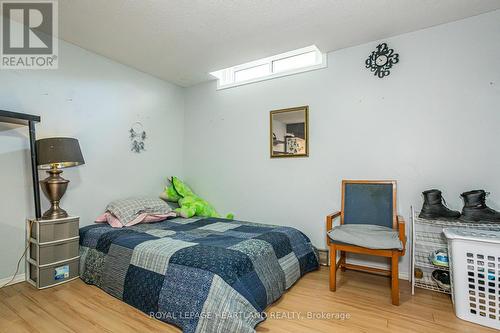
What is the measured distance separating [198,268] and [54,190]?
5.34ft

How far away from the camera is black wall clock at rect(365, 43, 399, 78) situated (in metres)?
2.45

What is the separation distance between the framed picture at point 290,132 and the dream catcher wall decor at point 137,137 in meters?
1.71

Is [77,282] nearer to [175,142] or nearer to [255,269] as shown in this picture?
[255,269]

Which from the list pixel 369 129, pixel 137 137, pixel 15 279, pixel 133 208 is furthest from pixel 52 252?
pixel 369 129

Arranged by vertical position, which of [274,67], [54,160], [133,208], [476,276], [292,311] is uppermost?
[274,67]

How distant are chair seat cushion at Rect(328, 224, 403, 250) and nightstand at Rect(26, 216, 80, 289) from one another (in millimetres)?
2351

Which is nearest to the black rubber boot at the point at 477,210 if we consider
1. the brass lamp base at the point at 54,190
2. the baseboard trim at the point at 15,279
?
the brass lamp base at the point at 54,190

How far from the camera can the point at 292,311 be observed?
180 centimetres

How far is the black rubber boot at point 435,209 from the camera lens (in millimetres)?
2047

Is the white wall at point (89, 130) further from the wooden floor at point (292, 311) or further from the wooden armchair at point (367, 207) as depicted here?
the wooden armchair at point (367, 207)

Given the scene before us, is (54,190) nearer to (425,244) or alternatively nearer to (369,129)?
(369,129)

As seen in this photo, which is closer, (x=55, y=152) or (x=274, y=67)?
(x=55, y=152)

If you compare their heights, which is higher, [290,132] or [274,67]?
[274,67]

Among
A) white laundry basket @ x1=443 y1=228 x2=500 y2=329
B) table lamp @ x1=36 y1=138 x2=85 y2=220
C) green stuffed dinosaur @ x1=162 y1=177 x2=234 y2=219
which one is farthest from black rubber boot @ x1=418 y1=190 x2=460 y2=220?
table lamp @ x1=36 y1=138 x2=85 y2=220
